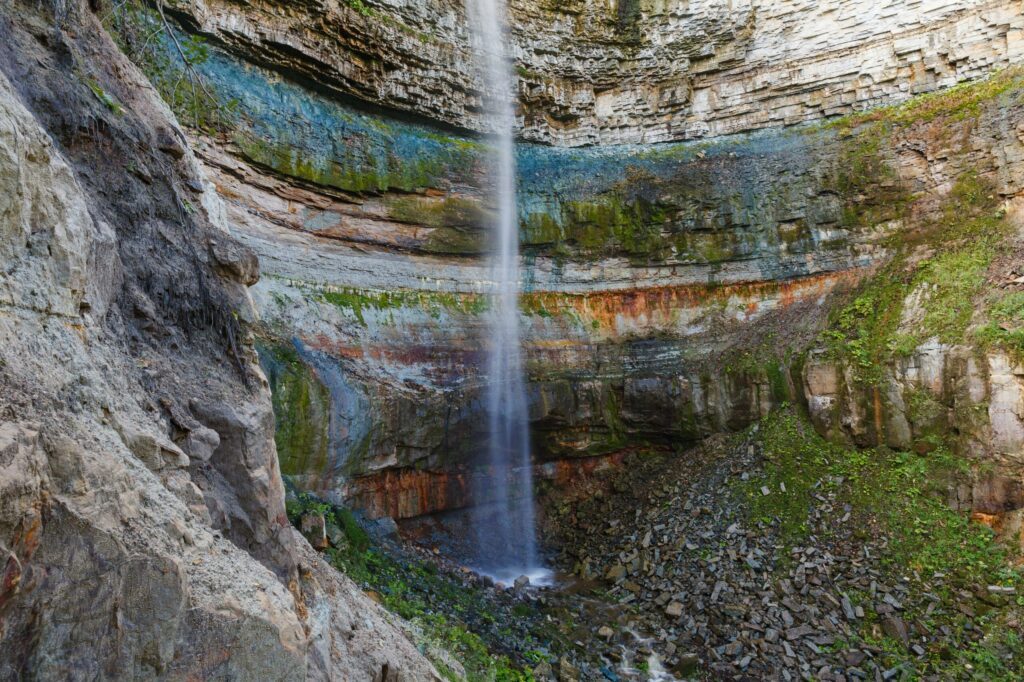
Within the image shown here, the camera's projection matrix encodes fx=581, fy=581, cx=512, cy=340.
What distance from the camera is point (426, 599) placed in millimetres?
8414

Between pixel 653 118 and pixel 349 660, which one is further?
pixel 653 118

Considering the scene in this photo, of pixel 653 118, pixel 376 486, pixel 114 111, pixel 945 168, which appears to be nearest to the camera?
pixel 114 111

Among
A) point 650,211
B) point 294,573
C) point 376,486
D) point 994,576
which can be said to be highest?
point 650,211

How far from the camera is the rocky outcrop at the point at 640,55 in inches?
529

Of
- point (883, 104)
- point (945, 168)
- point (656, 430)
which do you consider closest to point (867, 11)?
point (883, 104)

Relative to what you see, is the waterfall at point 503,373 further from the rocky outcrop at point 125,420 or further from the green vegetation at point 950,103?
the green vegetation at point 950,103

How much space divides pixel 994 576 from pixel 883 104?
1208 centimetres

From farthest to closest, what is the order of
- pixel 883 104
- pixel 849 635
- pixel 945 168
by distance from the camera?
pixel 883 104 < pixel 945 168 < pixel 849 635

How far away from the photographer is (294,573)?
12.4 ft

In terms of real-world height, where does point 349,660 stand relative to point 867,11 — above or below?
below

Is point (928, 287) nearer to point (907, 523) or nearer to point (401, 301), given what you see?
point (907, 523)

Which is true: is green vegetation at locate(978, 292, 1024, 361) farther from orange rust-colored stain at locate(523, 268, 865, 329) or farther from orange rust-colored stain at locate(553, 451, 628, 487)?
orange rust-colored stain at locate(553, 451, 628, 487)

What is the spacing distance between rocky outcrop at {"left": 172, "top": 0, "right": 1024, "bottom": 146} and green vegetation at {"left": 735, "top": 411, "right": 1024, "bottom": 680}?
963 cm

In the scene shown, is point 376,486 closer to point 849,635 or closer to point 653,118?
Result: point 849,635
